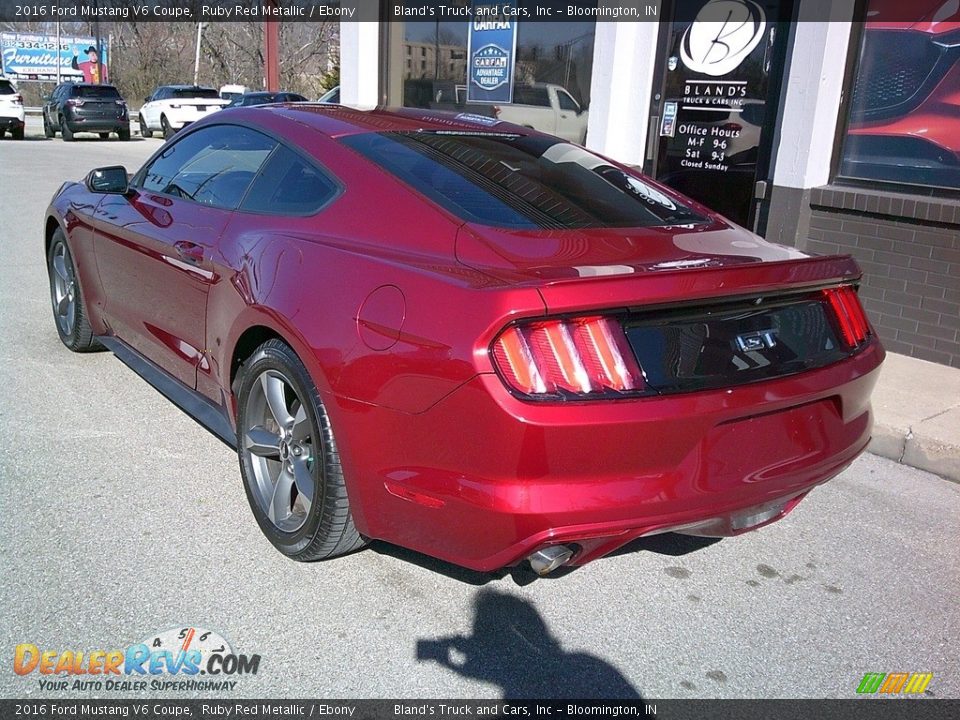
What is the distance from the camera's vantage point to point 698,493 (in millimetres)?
2445

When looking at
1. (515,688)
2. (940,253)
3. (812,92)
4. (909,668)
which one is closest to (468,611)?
(515,688)

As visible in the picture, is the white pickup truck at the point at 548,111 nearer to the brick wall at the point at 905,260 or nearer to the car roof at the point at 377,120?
the brick wall at the point at 905,260

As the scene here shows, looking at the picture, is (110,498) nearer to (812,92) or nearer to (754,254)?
(754,254)

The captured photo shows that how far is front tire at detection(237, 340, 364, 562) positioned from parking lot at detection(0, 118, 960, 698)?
0.15 metres

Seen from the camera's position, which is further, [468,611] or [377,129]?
[377,129]

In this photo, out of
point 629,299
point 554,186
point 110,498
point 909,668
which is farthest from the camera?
point 110,498

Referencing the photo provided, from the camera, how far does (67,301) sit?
530 cm

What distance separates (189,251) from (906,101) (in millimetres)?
5168

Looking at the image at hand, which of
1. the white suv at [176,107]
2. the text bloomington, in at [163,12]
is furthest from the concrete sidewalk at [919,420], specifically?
the text bloomington, in at [163,12]

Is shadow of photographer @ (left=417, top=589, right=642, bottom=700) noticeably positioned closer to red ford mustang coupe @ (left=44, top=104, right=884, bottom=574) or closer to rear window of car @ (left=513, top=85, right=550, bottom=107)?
red ford mustang coupe @ (left=44, top=104, right=884, bottom=574)

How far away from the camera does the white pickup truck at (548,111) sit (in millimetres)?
8922

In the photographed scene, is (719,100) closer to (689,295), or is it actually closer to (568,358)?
(689,295)

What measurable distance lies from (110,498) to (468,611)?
164 centimetres

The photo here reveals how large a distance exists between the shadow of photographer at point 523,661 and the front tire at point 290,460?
20.2 inches
